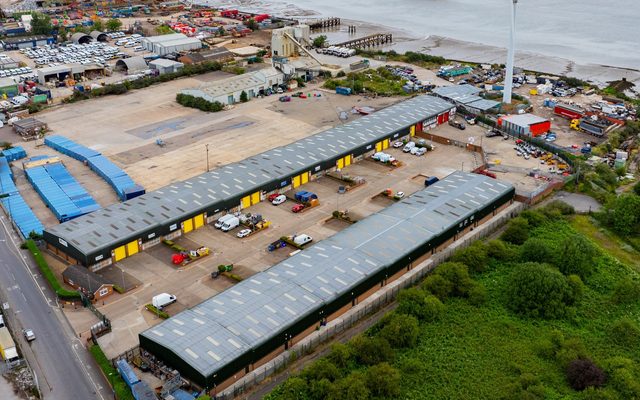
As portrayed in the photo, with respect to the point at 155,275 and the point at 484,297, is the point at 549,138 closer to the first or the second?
the point at 484,297

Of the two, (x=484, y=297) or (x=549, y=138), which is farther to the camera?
(x=549, y=138)

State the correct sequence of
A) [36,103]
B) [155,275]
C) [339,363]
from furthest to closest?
[36,103] → [155,275] → [339,363]

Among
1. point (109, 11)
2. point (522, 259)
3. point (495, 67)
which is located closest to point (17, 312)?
point (522, 259)

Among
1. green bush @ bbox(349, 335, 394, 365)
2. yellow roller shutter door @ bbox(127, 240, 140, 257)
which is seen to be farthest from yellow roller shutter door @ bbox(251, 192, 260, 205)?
green bush @ bbox(349, 335, 394, 365)

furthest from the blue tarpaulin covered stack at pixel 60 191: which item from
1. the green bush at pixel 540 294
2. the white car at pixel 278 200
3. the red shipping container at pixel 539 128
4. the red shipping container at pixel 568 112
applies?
the red shipping container at pixel 568 112

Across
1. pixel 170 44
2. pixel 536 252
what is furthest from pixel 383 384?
pixel 170 44

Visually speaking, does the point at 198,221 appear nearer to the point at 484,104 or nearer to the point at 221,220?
the point at 221,220
